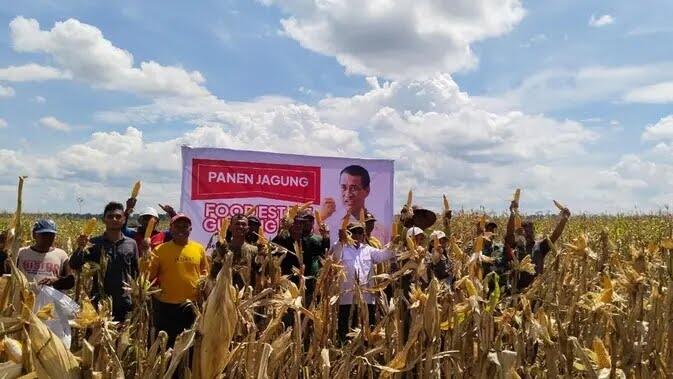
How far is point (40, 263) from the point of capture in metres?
4.94

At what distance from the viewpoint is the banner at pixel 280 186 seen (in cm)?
729

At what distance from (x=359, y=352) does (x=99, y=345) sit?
1932mm

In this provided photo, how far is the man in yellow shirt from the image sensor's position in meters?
4.96

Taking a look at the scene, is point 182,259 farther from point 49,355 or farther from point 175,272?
point 49,355

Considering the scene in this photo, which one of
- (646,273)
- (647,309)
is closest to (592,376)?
(647,309)

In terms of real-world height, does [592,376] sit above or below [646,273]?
below

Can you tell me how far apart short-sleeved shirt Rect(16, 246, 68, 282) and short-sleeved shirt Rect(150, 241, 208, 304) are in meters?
0.78

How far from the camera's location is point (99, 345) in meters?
1.91

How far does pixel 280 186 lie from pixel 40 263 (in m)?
3.25

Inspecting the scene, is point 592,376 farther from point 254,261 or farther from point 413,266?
point 254,261

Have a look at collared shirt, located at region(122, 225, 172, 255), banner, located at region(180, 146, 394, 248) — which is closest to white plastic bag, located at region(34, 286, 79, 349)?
collared shirt, located at region(122, 225, 172, 255)

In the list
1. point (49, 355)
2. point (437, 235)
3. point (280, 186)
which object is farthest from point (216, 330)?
point (280, 186)

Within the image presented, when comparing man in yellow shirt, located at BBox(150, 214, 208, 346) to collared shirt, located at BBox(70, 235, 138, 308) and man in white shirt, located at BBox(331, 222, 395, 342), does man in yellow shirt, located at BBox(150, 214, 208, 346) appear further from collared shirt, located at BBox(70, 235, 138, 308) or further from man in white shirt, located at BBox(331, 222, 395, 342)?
man in white shirt, located at BBox(331, 222, 395, 342)

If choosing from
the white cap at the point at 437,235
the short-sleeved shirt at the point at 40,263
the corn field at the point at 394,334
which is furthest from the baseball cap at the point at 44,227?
the white cap at the point at 437,235
